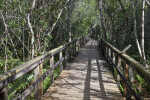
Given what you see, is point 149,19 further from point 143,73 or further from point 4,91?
point 4,91

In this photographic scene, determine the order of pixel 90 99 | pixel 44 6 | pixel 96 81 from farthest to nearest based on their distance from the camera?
pixel 44 6 < pixel 96 81 < pixel 90 99

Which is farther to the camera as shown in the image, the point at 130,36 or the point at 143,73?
the point at 130,36

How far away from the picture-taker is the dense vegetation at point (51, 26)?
7.73m

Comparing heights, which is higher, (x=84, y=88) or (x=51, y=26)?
(x=51, y=26)

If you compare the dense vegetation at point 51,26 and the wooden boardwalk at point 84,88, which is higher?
the dense vegetation at point 51,26

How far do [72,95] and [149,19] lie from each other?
12.1m

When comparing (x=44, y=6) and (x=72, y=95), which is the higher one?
(x=44, y=6)

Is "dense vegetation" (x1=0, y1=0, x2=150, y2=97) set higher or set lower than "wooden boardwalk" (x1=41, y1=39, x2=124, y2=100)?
higher

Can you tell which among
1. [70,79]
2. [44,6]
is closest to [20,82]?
[70,79]

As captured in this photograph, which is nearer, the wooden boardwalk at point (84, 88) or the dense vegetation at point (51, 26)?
the wooden boardwalk at point (84, 88)

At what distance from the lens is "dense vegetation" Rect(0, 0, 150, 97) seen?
7.73 metres

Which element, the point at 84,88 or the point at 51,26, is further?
the point at 51,26

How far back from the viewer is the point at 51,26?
10.8 meters

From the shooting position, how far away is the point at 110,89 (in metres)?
4.63
